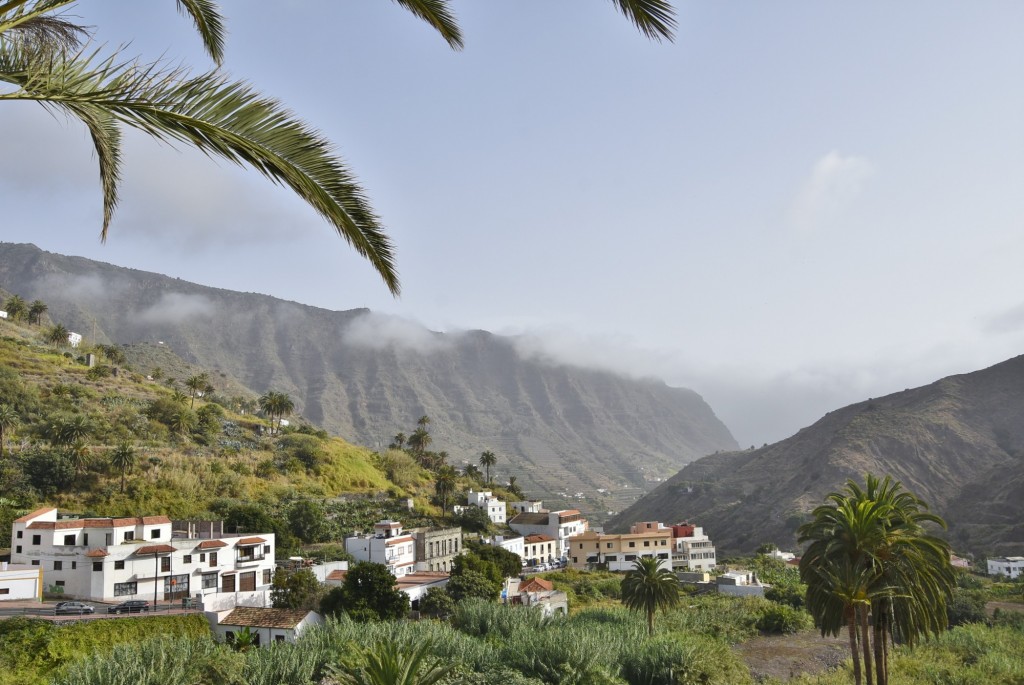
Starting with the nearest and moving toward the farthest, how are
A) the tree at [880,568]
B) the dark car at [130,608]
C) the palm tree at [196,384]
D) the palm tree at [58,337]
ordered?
the tree at [880,568], the dark car at [130,608], the palm tree at [196,384], the palm tree at [58,337]

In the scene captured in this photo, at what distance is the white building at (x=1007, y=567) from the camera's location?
73.1 metres

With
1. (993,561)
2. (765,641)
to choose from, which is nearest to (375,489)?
(765,641)

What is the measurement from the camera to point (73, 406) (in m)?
70.6

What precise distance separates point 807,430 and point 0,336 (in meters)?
145

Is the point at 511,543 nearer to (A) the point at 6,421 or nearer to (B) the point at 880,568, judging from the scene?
(A) the point at 6,421

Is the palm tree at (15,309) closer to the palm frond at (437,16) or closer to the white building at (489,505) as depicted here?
the white building at (489,505)

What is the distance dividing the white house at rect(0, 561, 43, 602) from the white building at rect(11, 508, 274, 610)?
93.7 inches

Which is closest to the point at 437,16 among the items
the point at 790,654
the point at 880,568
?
the point at 880,568

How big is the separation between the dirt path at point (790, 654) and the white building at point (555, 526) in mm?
35658

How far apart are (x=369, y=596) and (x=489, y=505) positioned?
154 feet

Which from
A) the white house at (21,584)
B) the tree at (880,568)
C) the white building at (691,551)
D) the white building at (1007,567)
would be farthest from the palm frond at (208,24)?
the white building at (1007,567)

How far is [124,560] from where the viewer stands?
129 ft

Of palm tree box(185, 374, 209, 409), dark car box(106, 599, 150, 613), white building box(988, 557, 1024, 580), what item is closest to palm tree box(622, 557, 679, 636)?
dark car box(106, 599, 150, 613)

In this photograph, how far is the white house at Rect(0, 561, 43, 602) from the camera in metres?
36.0
